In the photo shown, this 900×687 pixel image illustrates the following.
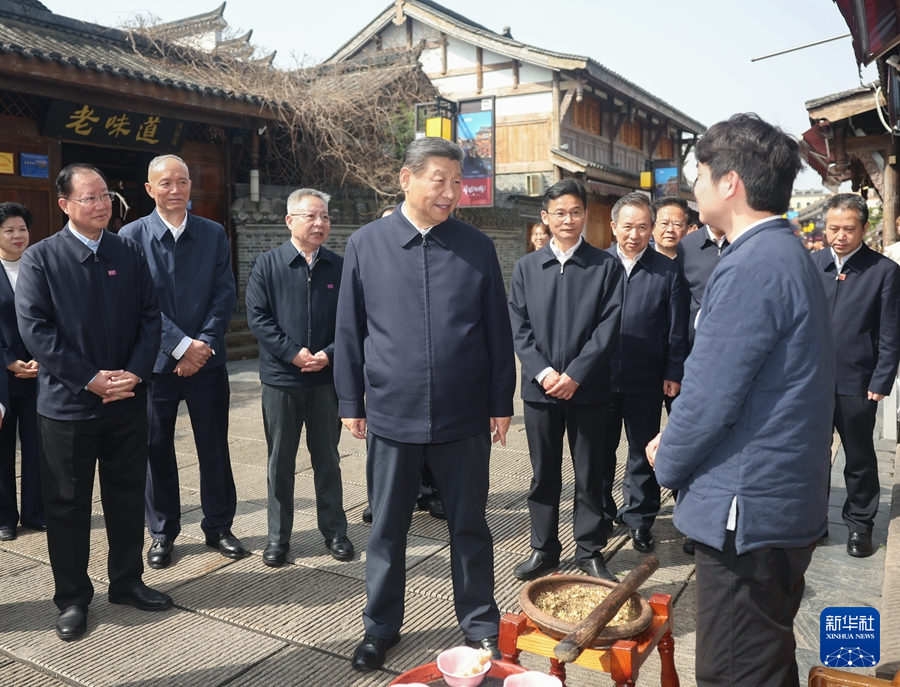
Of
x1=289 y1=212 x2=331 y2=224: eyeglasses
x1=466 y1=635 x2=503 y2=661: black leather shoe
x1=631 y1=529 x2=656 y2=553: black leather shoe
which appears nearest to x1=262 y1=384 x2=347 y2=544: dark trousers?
x1=289 y1=212 x2=331 y2=224: eyeglasses

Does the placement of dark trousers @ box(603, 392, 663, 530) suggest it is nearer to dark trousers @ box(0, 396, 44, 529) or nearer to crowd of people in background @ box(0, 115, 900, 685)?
crowd of people in background @ box(0, 115, 900, 685)

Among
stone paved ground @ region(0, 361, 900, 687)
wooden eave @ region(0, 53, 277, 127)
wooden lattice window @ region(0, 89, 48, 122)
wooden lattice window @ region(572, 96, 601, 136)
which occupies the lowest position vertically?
stone paved ground @ region(0, 361, 900, 687)

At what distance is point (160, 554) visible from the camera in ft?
13.3

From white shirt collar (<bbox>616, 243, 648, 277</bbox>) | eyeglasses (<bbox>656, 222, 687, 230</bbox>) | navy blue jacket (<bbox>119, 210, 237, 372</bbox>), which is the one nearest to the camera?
navy blue jacket (<bbox>119, 210, 237, 372</bbox>)

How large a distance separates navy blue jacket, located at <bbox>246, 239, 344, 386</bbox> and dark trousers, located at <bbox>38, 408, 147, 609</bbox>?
33.8 inches

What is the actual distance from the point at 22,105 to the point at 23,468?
7.08m

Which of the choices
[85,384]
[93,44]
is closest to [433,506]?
[85,384]

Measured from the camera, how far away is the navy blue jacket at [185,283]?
4.05 m

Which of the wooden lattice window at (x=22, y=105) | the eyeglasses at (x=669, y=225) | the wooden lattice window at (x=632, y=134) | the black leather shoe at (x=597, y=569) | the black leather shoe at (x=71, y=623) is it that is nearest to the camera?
the black leather shoe at (x=71, y=623)

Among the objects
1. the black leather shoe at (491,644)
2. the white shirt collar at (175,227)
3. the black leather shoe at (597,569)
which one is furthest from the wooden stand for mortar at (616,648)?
the white shirt collar at (175,227)

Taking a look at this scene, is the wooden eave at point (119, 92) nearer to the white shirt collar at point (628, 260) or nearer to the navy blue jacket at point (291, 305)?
the navy blue jacket at point (291, 305)

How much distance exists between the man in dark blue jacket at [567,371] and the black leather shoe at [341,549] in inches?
37.5

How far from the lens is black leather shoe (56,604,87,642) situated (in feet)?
10.6

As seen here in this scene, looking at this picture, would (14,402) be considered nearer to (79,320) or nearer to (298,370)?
(79,320)
